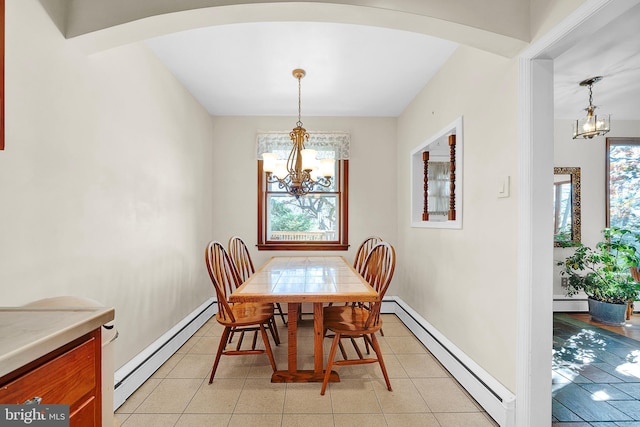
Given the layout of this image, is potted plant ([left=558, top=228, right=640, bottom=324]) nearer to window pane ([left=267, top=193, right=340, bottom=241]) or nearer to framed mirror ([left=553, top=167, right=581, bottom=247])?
framed mirror ([left=553, top=167, right=581, bottom=247])

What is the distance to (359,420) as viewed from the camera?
1813mm

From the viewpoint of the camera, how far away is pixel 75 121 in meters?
1.65

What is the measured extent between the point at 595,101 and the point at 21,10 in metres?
4.77

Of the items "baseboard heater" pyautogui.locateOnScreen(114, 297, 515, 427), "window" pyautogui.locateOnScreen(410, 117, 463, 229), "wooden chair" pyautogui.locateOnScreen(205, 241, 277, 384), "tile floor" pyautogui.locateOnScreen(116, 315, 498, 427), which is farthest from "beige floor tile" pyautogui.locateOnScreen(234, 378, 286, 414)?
"window" pyautogui.locateOnScreen(410, 117, 463, 229)

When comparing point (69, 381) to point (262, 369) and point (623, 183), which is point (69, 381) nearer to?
point (262, 369)

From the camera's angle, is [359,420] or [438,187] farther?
[438,187]

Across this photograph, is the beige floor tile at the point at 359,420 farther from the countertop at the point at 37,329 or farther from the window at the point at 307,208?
the window at the point at 307,208

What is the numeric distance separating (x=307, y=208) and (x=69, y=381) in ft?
11.0

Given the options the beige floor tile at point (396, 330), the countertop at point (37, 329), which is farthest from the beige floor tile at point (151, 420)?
the beige floor tile at point (396, 330)

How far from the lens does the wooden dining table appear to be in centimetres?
192

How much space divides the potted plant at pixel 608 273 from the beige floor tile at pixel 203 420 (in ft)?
13.5

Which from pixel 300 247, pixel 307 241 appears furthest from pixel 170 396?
pixel 307 241

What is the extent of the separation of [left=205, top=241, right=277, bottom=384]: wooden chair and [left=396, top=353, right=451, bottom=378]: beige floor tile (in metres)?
1.05

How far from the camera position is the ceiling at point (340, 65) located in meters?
2.24
